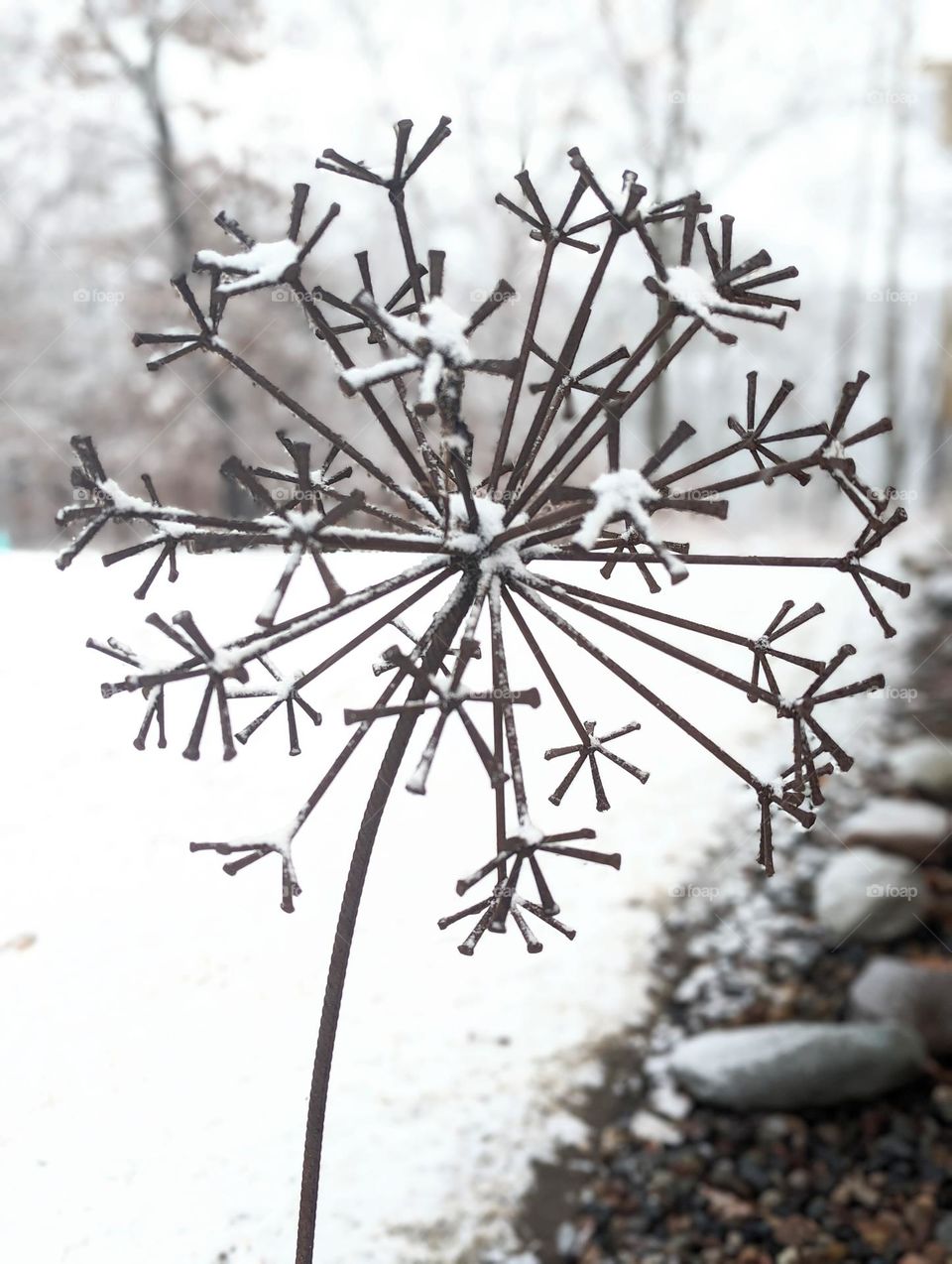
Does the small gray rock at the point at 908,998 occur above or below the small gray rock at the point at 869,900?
below

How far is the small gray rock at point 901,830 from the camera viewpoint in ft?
11.7

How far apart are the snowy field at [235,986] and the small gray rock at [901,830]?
3.87ft

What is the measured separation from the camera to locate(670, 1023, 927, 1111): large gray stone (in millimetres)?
2480

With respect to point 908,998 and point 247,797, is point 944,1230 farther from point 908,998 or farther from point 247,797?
point 247,797

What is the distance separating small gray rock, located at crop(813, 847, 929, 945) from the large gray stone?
600 mm

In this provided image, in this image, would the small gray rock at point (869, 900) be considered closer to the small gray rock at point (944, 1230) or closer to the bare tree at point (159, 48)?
the small gray rock at point (944, 1230)

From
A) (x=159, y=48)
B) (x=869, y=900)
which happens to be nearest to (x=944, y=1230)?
(x=869, y=900)

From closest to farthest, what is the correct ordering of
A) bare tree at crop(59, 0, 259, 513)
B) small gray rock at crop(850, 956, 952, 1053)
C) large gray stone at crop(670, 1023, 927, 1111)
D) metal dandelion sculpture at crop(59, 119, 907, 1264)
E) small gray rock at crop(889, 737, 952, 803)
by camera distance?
metal dandelion sculpture at crop(59, 119, 907, 1264) → large gray stone at crop(670, 1023, 927, 1111) → small gray rock at crop(850, 956, 952, 1053) → small gray rock at crop(889, 737, 952, 803) → bare tree at crop(59, 0, 259, 513)

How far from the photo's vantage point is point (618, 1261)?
81.6 inches

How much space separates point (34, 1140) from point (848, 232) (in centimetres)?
972

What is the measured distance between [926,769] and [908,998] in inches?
61.8

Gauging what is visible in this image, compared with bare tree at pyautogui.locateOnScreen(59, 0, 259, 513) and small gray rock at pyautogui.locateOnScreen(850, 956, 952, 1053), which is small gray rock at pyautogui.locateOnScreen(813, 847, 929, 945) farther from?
bare tree at pyautogui.locateOnScreen(59, 0, 259, 513)

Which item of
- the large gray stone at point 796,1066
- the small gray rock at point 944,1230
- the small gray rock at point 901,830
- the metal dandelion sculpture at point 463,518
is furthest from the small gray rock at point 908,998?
the metal dandelion sculpture at point 463,518

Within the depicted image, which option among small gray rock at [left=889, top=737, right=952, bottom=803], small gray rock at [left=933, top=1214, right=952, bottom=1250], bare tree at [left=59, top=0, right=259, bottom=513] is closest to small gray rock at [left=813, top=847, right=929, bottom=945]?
small gray rock at [left=889, top=737, right=952, bottom=803]
